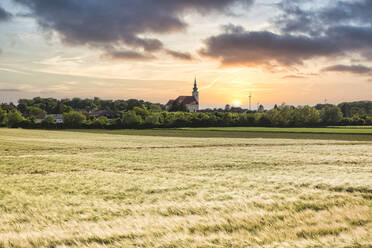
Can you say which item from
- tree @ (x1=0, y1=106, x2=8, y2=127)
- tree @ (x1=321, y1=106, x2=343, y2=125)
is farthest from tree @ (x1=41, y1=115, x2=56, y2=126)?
tree @ (x1=321, y1=106, x2=343, y2=125)

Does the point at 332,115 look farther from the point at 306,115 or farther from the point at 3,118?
the point at 3,118

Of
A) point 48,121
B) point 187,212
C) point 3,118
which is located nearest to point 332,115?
point 48,121

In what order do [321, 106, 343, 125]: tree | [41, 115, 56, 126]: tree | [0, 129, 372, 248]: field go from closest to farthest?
[0, 129, 372, 248]: field < [41, 115, 56, 126]: tree < [321, 106, 343, 125]: tree

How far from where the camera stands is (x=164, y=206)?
10086 mm

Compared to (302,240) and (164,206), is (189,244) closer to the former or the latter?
(302,240)

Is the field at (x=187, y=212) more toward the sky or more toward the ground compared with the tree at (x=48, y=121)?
more toward the ground

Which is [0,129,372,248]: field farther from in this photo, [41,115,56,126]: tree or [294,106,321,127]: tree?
[294,106,321,127]: tree

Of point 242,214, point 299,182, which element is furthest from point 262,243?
point 299,182

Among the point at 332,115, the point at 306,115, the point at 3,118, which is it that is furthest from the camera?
the point at 306,115

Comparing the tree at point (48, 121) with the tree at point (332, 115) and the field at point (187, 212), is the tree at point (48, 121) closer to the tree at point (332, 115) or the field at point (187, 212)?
the tree at point (332, 115)

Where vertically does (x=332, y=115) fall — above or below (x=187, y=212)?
above

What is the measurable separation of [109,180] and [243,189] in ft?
21.2

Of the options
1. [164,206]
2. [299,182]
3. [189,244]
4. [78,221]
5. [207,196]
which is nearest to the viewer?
[189,244]

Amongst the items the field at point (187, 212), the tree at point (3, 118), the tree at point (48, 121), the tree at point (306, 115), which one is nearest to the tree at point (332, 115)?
the tree at point (306, 115)
